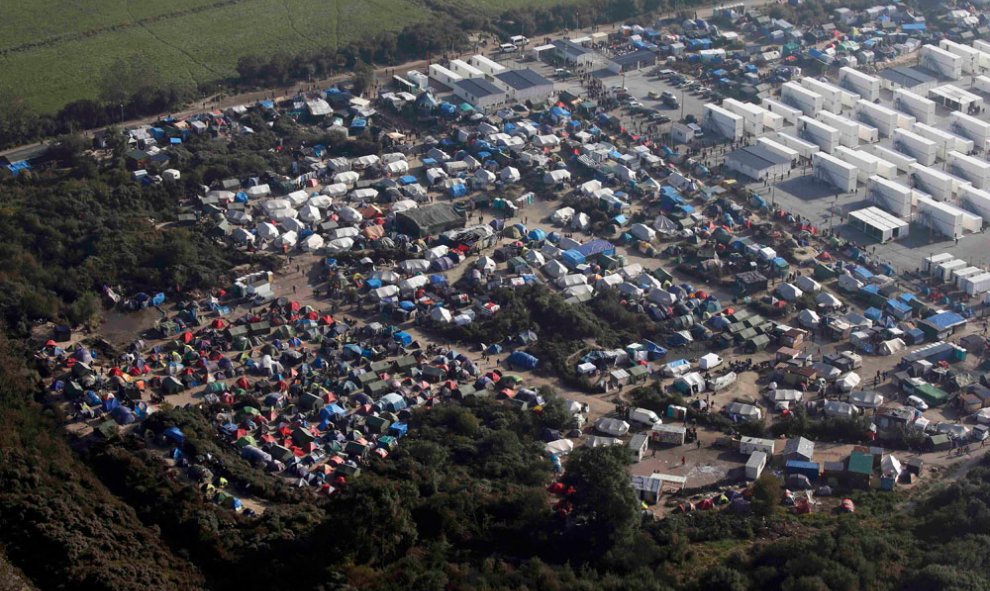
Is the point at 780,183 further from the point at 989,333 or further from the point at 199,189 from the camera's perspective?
the point at 199,189

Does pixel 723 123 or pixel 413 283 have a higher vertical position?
pixel 723 123

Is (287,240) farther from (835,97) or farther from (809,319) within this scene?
(835,97)

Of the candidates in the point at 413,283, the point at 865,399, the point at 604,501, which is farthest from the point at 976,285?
the point at 604,501

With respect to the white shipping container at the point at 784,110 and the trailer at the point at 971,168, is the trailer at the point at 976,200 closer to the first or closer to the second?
the trailer at the point at 971,168

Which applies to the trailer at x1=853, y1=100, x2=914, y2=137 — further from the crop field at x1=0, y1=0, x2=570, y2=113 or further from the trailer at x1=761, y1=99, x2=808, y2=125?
the crop field at x1=0, y1=0, x2=570, y2=113

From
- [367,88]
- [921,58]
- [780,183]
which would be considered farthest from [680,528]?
[921,58]

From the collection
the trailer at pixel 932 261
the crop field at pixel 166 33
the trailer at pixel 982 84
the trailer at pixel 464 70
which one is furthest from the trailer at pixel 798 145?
the crop field at pixel 166 33
